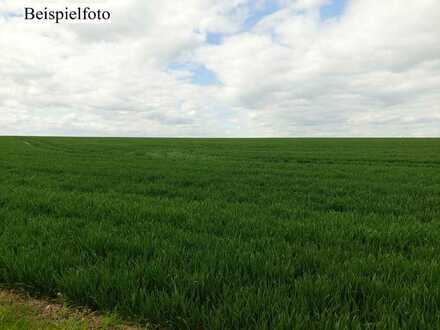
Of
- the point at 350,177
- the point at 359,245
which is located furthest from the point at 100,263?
the point at 350,177

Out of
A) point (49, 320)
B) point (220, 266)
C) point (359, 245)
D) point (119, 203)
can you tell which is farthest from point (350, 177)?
point (49, 320)

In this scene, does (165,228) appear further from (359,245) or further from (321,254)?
(359,245)

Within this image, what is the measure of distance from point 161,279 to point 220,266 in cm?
67

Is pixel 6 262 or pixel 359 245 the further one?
pixel 359 245

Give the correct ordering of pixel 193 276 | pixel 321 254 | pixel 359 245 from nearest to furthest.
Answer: pixel 193 276
pixel 321 254
pixel 359 245

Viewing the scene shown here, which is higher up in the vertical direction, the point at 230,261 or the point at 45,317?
the point at 230,261

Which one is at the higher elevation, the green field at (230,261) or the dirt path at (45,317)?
the green field at (230,261)

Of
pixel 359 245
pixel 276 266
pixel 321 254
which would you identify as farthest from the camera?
pixel 359 245

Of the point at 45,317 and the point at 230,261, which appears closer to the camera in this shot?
the point at 45,317

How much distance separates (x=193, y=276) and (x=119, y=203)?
3.94 metres

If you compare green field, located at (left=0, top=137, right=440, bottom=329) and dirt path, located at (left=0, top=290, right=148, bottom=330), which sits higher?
green field, located at (left=0, top=137, right=440, bottom=329)

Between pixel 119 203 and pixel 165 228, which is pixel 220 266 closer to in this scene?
pixel 165 228

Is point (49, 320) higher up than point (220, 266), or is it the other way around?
point (220, 266)

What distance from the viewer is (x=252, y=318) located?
2416 mm
